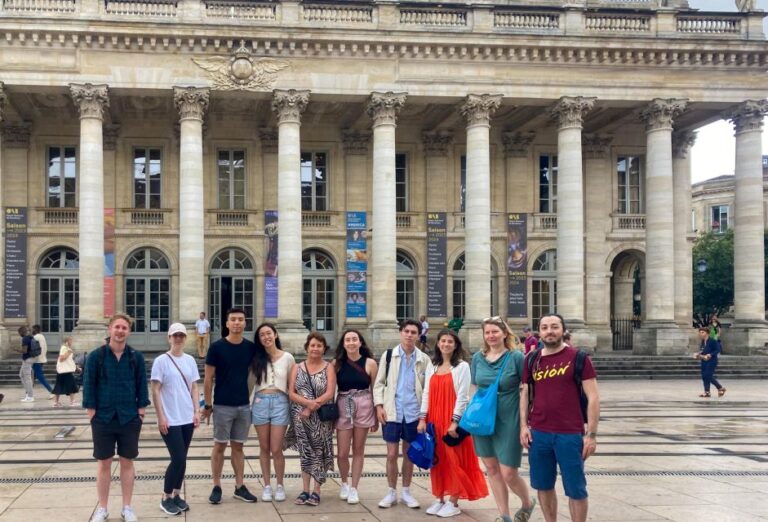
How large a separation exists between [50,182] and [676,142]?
24.3 m

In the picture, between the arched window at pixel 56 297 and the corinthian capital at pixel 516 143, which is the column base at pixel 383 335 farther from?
the arched window at pixel 56 297

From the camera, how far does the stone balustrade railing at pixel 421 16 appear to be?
27.2 m

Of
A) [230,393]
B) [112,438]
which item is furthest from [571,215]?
[112,438]

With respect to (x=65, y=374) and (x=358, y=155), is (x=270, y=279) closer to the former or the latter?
(x=358, y=155)

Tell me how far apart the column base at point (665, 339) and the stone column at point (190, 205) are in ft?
51.2

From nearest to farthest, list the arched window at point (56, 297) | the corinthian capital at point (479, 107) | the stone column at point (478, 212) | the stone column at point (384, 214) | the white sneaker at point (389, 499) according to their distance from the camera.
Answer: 1. the white sneaker at point (389, 499)
2. the stone column at point (384, 214)
3. the corinthian capital at point (479, 107)
4. the stone column at point (478, 212)
5. the arched window at point (56, 297)

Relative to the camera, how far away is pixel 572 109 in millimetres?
29578

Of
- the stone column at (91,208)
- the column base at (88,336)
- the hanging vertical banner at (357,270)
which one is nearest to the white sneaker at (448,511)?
the column base at (88,336)

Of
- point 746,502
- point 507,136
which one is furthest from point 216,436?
point 507,136

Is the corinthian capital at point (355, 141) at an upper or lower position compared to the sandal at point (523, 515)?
upper

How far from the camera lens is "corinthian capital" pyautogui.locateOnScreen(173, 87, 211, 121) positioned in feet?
90.5

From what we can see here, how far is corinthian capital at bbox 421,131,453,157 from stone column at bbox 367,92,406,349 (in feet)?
14.3

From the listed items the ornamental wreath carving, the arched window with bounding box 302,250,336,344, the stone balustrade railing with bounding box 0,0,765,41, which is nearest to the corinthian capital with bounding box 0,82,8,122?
the stone balustrade railing with bounding box 0,0,765,41

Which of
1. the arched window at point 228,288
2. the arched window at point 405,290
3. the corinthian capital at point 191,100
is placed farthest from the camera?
the arched window at point 405,290
